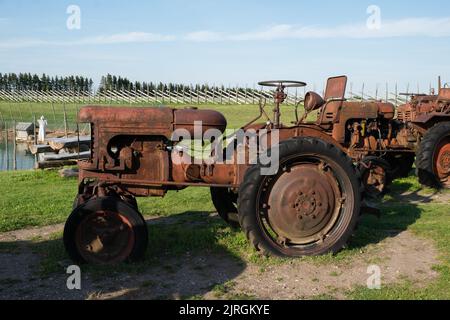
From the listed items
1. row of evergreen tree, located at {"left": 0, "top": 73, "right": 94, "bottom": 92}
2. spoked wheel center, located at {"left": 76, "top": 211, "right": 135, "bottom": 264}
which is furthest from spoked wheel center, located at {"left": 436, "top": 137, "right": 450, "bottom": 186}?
row of evergreen tree, located at {"left": 0, "top": 73, "right": 94, "bottom": 92}

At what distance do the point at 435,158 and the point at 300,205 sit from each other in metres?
6.51

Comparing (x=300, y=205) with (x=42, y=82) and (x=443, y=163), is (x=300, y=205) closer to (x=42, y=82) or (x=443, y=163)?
(x=443, y=163)

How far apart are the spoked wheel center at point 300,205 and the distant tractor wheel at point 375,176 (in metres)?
4.30

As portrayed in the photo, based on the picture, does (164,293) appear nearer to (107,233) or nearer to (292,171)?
(107,233)

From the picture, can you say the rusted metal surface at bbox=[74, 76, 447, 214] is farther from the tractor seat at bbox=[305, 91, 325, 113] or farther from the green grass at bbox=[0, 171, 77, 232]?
the green grass at bbox=[0, 171, 77, 232]

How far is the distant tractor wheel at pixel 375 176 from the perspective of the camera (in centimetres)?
975

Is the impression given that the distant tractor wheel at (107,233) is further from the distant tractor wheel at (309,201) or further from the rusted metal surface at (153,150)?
the distant tractor wheel at (309,201)

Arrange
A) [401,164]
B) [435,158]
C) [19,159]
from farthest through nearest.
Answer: [19,159] < [401,164] < [435,158]

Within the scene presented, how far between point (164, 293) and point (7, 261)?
2242 millimetres

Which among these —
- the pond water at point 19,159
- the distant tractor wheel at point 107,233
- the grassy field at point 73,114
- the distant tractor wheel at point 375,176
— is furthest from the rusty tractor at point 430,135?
the grassy field at point 73,114

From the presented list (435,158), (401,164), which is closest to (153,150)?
(435,158)

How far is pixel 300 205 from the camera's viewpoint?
565 centimetres

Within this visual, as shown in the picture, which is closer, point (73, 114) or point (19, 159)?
point (19, 159)

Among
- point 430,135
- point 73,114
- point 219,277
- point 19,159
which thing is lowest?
point 219,277
